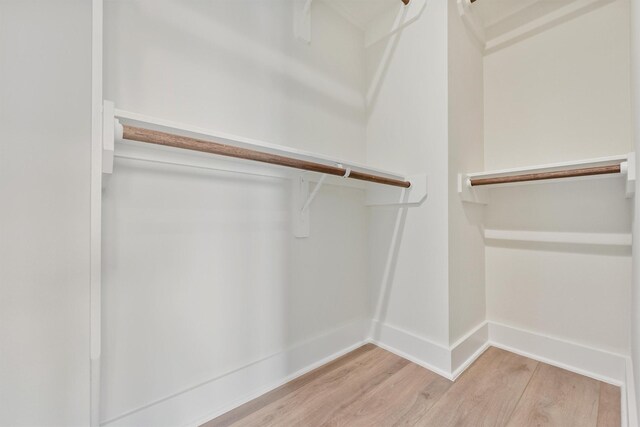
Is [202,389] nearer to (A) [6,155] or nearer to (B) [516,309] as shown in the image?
(A) [6,155]

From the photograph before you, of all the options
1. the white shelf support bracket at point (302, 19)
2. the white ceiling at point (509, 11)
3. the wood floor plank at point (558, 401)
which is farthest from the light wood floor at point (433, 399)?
the white ceiling at point (509, 11)

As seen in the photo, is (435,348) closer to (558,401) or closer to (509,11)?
(558,401)

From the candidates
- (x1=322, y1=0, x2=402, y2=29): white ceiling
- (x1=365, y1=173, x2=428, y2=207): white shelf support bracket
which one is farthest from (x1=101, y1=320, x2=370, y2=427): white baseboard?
(x1=322, y1=0, x2=402, y2=29): white ceiling

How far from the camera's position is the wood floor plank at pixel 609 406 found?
95cm

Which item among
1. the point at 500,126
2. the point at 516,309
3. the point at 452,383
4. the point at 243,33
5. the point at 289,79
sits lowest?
the point at 452,383

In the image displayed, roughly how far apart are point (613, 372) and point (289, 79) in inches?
74.8

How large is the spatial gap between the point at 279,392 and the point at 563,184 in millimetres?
1614

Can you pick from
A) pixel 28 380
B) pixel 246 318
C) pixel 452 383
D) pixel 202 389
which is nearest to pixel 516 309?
pixel 452 383

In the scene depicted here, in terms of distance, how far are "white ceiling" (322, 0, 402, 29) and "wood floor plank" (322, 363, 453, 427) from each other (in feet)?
6.06

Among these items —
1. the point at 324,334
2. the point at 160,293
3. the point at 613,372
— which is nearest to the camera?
the point at 160,293

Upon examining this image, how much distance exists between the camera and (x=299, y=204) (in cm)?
125

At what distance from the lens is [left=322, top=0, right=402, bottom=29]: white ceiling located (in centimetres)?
146

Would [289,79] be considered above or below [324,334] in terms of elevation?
above

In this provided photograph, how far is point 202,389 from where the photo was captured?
0.98 m
